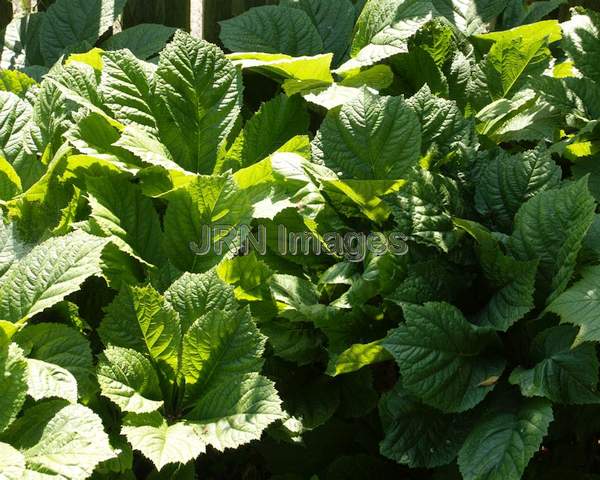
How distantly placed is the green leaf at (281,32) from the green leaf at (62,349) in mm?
1130

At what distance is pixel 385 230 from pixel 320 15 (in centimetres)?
93

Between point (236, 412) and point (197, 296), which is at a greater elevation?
point (197, 296)

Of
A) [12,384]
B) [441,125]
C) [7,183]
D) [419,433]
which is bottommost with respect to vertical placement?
[419,433]

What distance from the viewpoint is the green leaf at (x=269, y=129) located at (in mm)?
2135

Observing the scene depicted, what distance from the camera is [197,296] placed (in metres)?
1.74

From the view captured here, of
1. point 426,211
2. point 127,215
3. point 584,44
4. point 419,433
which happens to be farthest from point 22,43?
point 419,433

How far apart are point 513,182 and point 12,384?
1173 millimetres

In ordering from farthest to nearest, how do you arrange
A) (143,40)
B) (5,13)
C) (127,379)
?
(5,13) → (143,40) → (127,379)

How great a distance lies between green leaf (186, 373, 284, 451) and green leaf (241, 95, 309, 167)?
70cm

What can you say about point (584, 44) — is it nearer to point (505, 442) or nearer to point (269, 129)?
point (269, 129)

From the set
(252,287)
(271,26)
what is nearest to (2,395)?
(252,287)

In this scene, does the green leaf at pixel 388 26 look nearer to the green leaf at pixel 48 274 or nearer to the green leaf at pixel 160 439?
the green leaf at pixel 48 274

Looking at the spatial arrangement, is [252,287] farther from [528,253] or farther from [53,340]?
[528,253]

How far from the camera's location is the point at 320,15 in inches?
100
